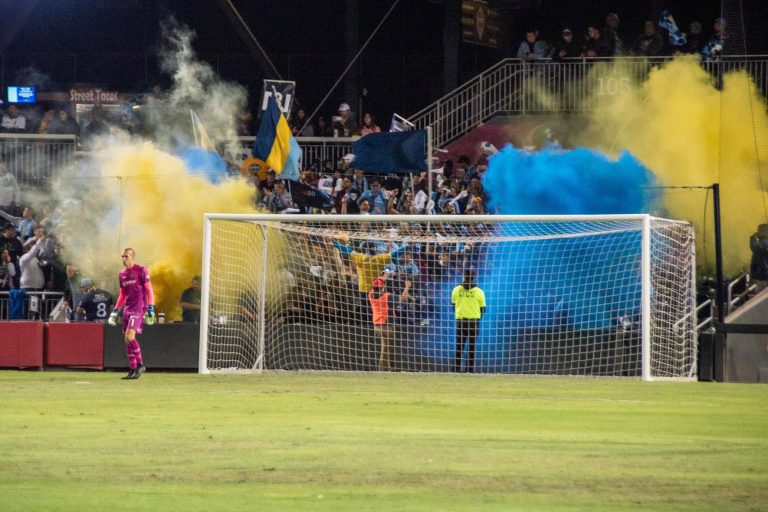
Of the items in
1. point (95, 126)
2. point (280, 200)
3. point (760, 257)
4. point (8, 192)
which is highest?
point (95, 126)

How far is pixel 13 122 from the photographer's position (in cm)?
3150

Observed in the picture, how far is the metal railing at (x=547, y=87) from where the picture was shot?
90.5ft

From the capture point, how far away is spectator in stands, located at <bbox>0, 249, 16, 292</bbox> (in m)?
25.6

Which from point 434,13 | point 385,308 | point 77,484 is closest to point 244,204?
point 385,308

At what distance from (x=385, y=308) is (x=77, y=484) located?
14.1m

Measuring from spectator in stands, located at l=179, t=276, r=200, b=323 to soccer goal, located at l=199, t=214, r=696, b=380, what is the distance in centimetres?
102

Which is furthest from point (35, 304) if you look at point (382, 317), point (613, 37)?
point (613, 37)

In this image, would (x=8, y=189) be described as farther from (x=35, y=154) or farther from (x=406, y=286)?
(x=406, y=286)

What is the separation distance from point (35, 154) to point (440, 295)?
411 inches

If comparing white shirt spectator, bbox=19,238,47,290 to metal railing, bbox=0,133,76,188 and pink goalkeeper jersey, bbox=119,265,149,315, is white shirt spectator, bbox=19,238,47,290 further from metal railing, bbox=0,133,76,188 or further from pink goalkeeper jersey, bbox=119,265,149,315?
pink goalkeeper jersey, bbox=119,265,149,315

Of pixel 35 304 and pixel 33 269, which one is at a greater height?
pixel 33 269

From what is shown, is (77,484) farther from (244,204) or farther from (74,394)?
(244,204)

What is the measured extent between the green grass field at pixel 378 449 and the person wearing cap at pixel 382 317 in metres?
4.86

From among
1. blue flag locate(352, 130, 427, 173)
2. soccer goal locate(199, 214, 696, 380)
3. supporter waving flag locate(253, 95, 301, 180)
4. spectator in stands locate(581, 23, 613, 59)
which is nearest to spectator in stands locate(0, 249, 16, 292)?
soccer goal locate(199, 214, 696, 380)
